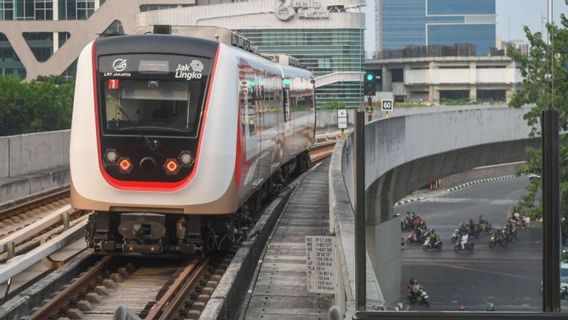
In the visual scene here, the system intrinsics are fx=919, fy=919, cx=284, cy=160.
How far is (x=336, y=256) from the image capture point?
30.9 feet

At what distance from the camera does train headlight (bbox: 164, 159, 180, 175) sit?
37.0 feet

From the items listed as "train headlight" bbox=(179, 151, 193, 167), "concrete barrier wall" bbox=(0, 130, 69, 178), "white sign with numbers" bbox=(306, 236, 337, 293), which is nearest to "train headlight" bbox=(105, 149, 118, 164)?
"train headlight" bbox=(179, 151, 193, 167)

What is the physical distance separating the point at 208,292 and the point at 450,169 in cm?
2680

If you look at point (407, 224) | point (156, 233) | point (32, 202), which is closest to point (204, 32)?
point (156, 233)

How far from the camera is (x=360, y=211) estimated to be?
3996mm

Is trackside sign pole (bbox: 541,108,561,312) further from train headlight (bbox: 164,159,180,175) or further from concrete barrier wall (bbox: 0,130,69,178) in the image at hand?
concrete barrier wall (bbox: 0,130,69,178)

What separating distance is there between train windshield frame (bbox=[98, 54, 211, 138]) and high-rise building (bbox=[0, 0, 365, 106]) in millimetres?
79502

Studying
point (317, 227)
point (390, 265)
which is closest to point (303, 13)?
point (390, 265)

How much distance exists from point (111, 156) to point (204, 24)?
265ft

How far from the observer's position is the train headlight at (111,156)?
11.3 metres

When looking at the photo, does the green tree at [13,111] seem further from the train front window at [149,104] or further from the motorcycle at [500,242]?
the motorcycle at [500,242]

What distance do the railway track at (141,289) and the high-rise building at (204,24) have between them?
79.2 metres

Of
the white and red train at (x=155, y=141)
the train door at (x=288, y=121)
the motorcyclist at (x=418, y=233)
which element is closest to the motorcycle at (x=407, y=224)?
the motorcyclist at (x=418, y=233)

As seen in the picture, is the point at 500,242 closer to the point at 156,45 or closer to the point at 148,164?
the point at 148,164
